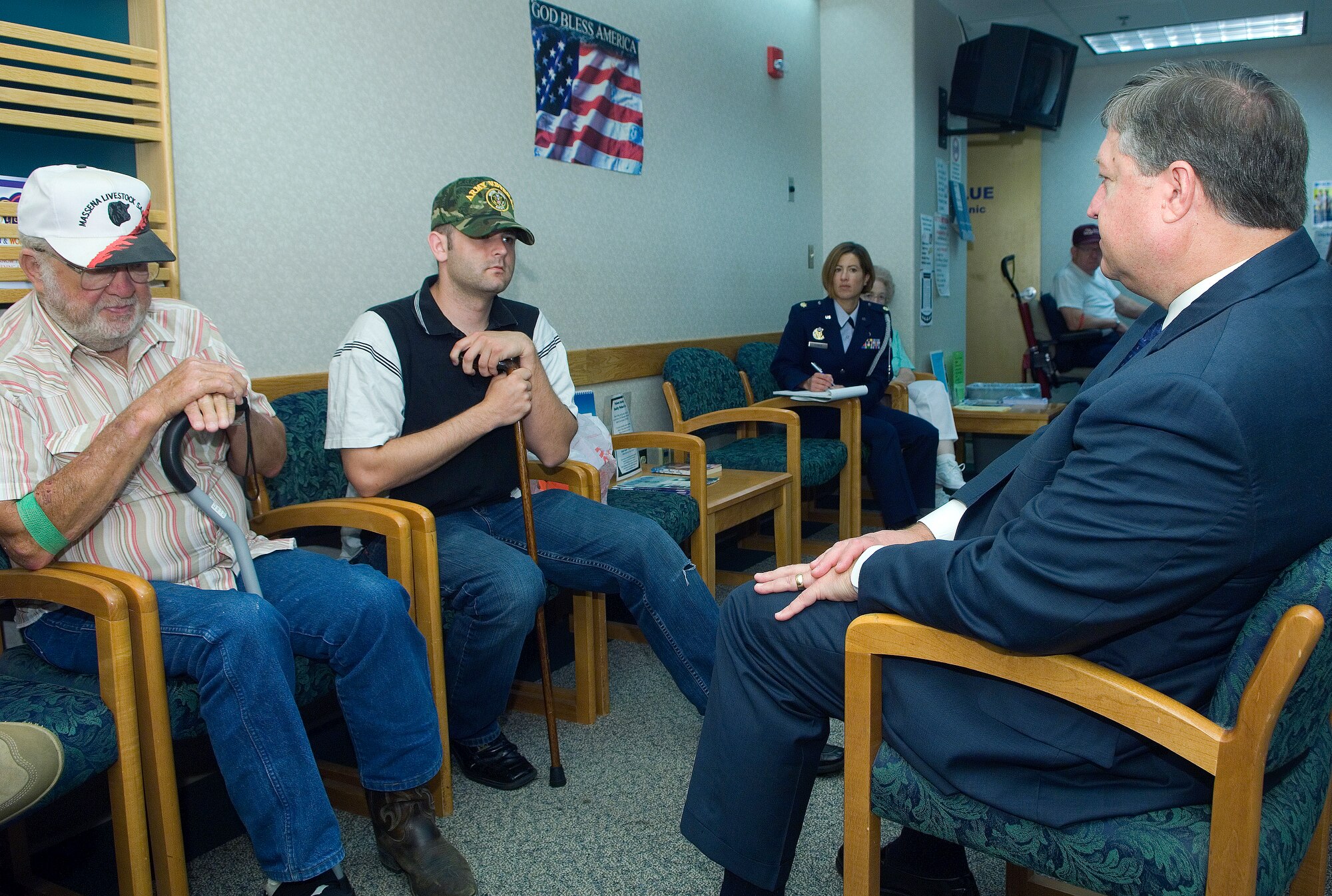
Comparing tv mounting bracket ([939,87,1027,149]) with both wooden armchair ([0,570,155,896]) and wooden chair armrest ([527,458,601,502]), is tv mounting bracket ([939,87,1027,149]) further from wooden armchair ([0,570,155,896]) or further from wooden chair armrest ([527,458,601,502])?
wooden armchair ([0,570,155,896])

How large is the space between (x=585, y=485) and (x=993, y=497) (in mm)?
1262

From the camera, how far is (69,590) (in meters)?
1.52

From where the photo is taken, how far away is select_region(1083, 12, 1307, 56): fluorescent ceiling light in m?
6.15

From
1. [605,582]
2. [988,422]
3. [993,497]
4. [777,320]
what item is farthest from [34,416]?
[988,422]

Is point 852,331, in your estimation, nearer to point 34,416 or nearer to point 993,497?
point 993,497

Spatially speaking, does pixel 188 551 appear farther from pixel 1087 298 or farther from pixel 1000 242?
pixel 1000 242

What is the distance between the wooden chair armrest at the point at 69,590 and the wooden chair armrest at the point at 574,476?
1.15 meters

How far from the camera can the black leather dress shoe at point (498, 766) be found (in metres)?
2.16

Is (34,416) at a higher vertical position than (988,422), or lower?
higher

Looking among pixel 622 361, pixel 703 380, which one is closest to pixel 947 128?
pixel 703 380

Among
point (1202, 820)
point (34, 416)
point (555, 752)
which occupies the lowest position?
point (555, 752)

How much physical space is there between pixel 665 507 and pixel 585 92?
1609 millimetres

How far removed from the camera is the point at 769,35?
4.79 m

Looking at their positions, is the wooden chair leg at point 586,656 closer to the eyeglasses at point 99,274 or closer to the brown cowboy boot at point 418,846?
the brown cowboy boot at point 418,846
